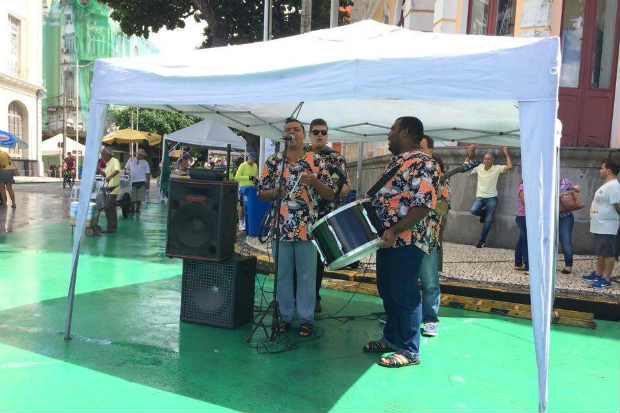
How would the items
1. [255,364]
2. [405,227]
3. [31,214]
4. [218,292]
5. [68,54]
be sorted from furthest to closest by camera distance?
[68,54]
[31,214]
[218,292]
[255,364]
[405,227]

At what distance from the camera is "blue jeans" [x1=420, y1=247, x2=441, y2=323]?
15.4ft

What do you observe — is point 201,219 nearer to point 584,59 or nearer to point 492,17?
point 584,59

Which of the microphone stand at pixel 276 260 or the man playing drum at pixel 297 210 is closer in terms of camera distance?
the microphone stand at pixel 276 260

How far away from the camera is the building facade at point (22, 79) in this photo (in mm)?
32688

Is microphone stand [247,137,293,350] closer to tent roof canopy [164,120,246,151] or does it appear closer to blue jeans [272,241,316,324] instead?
blue jeans [272,241,316,324]

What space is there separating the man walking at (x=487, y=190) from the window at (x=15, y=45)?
114 feet

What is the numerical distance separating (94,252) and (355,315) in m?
4.95

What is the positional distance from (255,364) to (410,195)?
5.82 ft

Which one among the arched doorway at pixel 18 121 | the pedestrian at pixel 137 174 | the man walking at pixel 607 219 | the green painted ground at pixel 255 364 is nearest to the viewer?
the green painted ground at pixel 255 364

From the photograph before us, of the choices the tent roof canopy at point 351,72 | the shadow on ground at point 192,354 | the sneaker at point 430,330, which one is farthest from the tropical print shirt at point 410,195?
the sneaker at point 430,330

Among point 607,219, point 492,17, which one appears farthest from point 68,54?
point 607,219

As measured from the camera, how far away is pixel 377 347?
4344 mm

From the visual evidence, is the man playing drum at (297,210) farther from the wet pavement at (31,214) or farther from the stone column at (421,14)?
the stone column at (421,14)

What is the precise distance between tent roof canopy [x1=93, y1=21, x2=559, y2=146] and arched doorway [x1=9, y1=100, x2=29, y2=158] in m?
35.5
